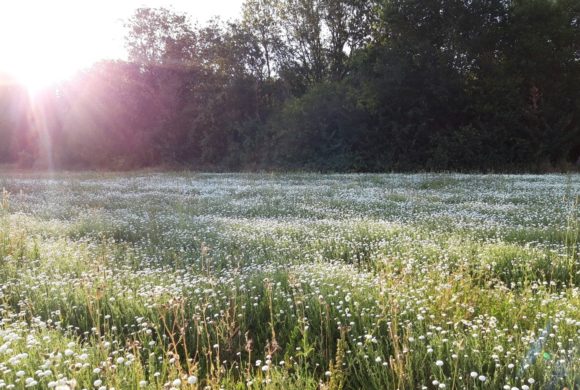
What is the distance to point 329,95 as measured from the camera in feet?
117

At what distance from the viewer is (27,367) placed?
3445 mm

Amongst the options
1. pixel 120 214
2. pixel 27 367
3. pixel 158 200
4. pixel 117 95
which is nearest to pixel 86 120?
pixel 117 95

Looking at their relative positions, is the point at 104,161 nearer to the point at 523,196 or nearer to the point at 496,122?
the point at 496,122

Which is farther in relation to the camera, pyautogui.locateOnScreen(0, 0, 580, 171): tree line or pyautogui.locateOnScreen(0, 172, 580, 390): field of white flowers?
pyautogui.locateOnScreen(0, 0, 580, 171): tree line

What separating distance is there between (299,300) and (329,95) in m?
32.5

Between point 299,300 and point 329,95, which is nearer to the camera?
point 299,300

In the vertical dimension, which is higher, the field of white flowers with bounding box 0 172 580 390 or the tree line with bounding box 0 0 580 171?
the tree line with bounding box 0 0 580 171

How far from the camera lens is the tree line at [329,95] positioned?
30.9 meters

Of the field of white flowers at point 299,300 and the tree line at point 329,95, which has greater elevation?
the tree line at point 329,95

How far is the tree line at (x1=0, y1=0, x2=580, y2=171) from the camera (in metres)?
30.9

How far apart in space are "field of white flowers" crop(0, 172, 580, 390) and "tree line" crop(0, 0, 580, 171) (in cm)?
2014

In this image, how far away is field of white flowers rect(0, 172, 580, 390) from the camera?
3.41 metres

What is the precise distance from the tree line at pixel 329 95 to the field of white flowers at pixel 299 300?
20.1 meters

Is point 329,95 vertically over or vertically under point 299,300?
over
